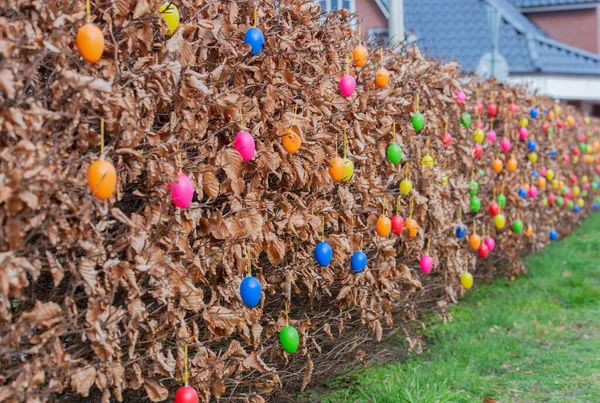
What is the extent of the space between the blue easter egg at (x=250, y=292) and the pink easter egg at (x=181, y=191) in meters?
0.49

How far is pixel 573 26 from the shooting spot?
18.9m

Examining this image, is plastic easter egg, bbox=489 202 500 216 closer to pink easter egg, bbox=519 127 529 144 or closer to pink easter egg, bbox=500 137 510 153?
pink easter egg, bbox=500 137 510 153

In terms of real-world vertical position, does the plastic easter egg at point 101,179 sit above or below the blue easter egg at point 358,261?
above

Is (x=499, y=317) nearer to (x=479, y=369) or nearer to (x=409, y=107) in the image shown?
(x=479, y=369)

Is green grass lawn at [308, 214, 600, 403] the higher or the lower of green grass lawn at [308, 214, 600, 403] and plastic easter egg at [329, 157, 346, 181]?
the lower

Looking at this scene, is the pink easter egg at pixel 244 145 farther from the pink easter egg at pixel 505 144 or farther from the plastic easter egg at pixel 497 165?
the pink easter egg at pixel 505 144

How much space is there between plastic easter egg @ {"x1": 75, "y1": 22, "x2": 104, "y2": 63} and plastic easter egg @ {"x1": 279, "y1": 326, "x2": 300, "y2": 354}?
1.53 metres

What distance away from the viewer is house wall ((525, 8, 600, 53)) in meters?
18.5

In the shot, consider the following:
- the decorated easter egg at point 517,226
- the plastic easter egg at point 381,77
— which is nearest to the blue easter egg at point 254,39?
the plastic easter egg at point 381,77

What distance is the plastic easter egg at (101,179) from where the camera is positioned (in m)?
2.02

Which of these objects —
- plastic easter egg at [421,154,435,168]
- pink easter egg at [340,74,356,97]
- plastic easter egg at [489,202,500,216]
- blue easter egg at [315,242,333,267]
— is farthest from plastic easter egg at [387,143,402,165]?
plastic easter egg at [489,202,500,216]

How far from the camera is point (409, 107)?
418 centimetres

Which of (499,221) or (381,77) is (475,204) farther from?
(381,77)

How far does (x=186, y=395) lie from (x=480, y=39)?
1526 centimetres
